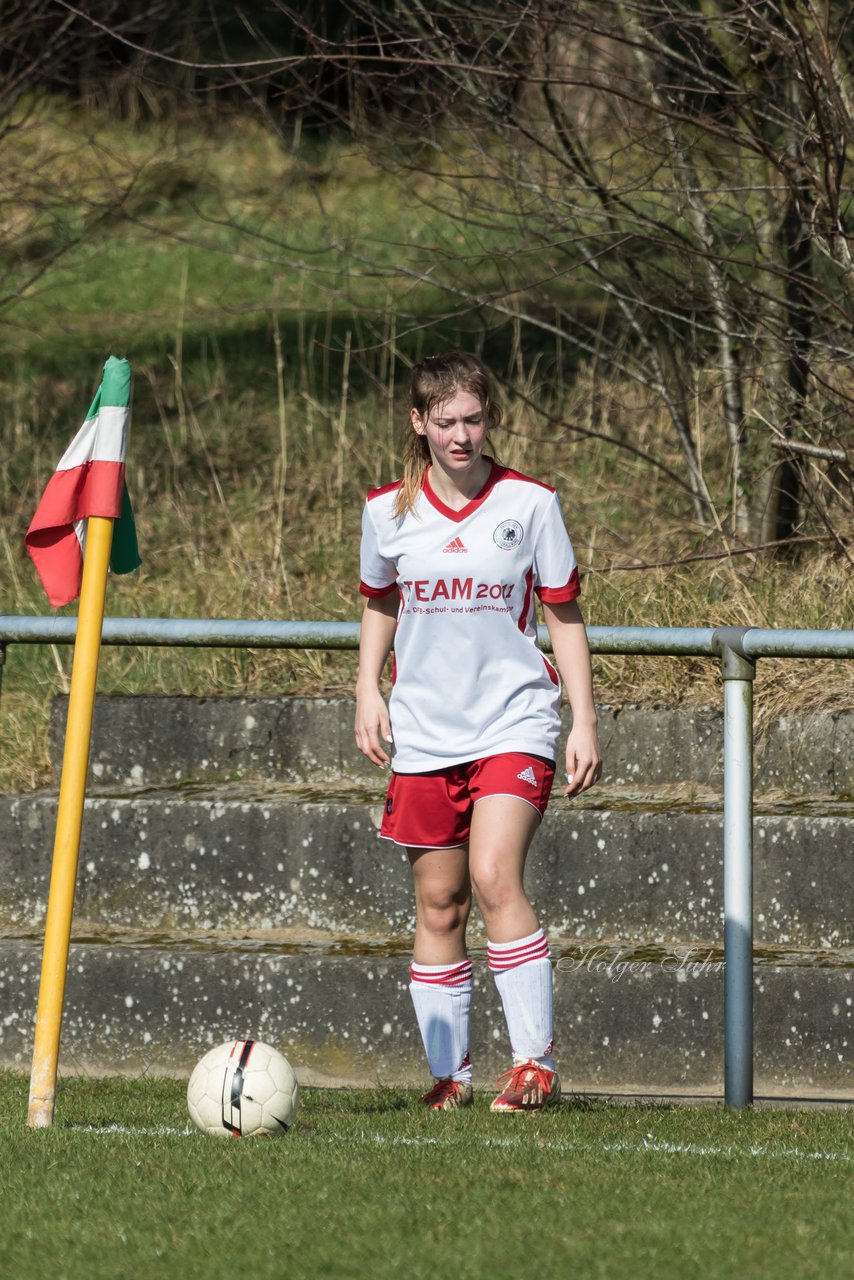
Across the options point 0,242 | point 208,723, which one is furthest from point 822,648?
point 0,242

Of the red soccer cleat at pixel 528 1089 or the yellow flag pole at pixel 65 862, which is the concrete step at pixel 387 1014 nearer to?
the red soccer cleat at pixel 528 1089

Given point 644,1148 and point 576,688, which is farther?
point 576,688

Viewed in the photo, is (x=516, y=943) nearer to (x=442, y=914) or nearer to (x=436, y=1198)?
(x=442, y=914)

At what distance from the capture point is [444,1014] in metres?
4.39

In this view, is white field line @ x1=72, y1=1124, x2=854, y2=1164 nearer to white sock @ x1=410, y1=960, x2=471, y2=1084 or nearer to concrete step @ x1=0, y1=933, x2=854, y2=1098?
white sock @ x1=410, y1=960, x2=471, y2=1084

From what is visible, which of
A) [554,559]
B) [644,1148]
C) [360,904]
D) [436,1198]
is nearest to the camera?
[436,1198]

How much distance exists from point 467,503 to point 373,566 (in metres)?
0.28

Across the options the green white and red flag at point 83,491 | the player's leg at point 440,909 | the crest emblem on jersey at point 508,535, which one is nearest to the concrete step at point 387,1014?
the player's leg at point 440,909

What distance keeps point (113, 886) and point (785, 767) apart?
2290 millimetres

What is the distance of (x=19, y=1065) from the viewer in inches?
219

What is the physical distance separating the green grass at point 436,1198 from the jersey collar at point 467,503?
4.60 ft

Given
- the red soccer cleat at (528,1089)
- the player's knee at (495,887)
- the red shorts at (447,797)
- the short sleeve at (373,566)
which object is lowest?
the red soccer cleat at (528,1089)

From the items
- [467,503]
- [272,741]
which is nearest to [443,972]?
[467,503]

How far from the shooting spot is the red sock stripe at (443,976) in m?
4.42
